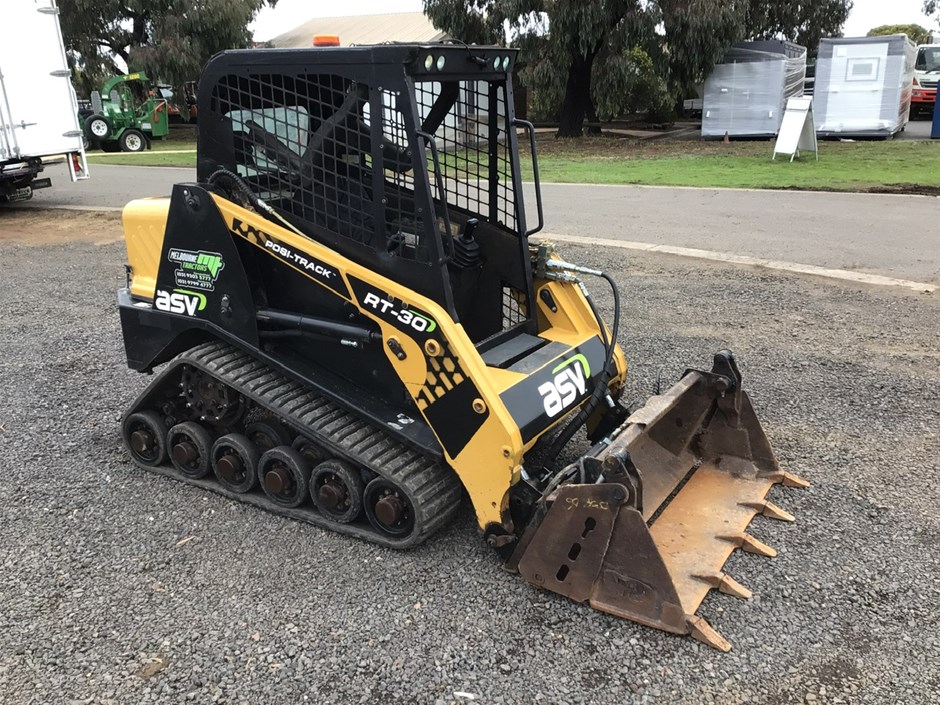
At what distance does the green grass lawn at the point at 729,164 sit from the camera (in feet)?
46.2

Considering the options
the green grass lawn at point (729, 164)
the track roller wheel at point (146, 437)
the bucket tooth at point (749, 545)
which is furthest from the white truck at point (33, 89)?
the bucket tooth at point (749, 545)

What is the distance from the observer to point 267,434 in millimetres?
4027

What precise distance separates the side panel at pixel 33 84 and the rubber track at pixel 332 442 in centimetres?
963

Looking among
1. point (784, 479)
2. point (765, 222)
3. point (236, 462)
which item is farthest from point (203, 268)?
point (765, 222)

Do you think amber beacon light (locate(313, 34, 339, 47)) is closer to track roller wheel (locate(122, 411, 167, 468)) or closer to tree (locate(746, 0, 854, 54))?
track roller wheel (locate(122, 411, 167, 468))

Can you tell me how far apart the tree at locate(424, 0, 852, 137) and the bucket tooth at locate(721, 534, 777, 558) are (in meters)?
19.6

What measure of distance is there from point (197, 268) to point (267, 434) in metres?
0.91

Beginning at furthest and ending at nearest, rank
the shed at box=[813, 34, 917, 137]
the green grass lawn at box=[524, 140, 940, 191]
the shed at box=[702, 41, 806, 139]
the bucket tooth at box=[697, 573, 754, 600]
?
the shed at box=[702, 41, 806, 139] → the shed at box=[813, 34, 917, 137] → the green grass lawn at box=[524, 140, 940, 191] → the bucket tooth at box=[697, 573, 754, 600]

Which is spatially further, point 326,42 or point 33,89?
point 33,89

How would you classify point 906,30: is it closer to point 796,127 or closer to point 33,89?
point 796,127

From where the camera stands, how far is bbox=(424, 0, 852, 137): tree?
20.5m

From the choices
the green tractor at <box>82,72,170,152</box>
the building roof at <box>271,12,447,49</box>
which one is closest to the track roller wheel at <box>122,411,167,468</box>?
the green tractor at <box>82,72,170,152</box>

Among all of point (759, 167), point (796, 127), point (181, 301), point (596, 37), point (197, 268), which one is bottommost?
point (759, 167)

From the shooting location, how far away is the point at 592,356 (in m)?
4.13
